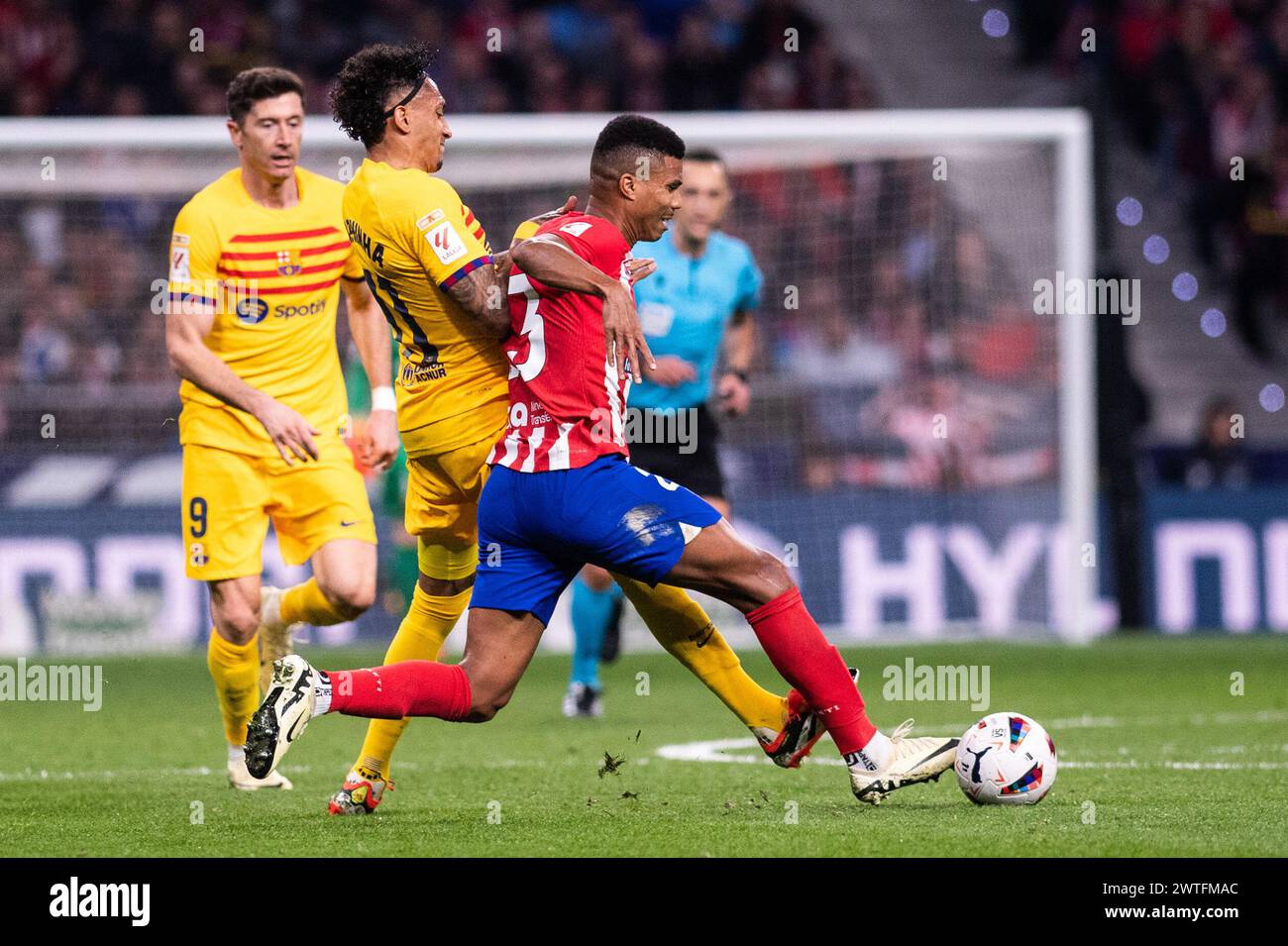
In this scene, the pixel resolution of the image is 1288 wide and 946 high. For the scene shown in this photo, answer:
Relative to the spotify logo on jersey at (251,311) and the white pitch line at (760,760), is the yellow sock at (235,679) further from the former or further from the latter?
the white pitch line at (760,760)

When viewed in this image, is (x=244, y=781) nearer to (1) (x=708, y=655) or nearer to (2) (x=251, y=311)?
(2) (x=251, y=311)

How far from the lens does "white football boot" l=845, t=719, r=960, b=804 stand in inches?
225

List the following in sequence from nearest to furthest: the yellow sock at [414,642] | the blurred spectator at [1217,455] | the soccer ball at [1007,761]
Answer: the soccer ball at [1007,761] → the yellow sock at [414,642] → the blurred spectator at [1217,455]

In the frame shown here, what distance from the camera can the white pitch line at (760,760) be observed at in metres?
6.95

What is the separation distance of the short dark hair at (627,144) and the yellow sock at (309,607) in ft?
7.03

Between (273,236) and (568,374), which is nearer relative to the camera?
(568,374)

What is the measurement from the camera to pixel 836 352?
1489cm

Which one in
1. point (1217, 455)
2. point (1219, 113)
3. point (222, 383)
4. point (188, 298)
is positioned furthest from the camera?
point (1219, 113)

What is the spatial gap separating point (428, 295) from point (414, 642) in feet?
3.84

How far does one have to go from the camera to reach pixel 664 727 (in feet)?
28.7

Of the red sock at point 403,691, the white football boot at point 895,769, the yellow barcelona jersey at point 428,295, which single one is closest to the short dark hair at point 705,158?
the yellow barcelona jersey at point 428,295

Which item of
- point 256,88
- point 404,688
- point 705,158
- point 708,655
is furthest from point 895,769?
point 705,158

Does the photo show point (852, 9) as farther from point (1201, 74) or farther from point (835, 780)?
point (835, 780)

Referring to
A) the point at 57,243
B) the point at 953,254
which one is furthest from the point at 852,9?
the point at 57,243
